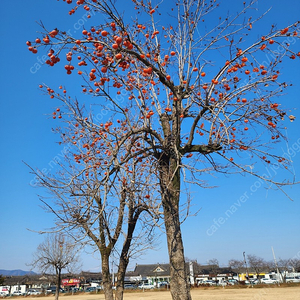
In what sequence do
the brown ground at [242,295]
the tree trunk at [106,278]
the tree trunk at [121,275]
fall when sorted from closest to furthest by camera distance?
the tree trunk at [121,275]
the tree trunk at [106,278]
the brown ground at [242,295]

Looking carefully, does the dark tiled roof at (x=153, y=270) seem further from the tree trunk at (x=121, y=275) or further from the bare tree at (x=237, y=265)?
the tree trunk at (x=121, y=275)

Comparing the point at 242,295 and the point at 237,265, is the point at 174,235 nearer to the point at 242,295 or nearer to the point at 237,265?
the point at 242,295

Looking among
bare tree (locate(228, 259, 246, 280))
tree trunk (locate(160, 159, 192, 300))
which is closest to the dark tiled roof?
bare tree (locate(228, 259, 246, 280))

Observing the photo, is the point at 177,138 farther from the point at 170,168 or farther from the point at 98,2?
the point at 98,2

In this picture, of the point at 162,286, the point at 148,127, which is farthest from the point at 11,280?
the point at 148,127

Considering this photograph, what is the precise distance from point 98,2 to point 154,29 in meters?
1.86

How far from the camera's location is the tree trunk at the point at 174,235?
4.04m

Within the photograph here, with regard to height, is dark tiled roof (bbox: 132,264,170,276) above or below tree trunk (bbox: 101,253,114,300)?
below

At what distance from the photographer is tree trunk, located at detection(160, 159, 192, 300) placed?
404 centimetres

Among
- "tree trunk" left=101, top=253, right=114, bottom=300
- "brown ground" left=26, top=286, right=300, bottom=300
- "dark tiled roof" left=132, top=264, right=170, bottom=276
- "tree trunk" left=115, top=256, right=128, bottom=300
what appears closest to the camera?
"tree trunk" left=115, top=256, right=128, bottom=300

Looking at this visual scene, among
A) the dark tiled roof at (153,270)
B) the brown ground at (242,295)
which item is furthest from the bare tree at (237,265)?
the brown ground at (242,295)

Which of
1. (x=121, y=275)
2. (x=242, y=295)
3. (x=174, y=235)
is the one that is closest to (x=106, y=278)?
(x=121, y=275)

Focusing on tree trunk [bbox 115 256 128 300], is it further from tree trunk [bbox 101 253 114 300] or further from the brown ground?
the brown ground

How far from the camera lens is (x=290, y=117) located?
464 centimetres
